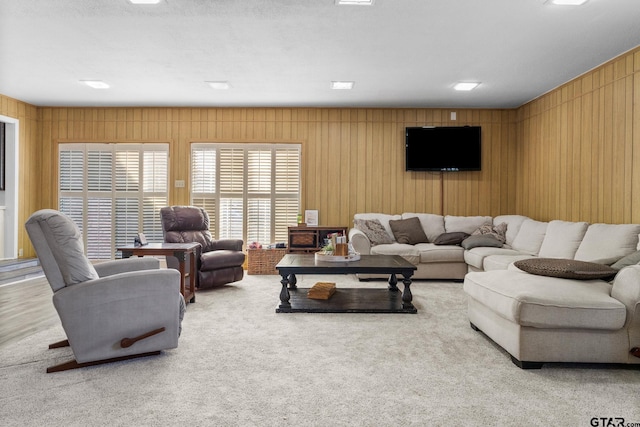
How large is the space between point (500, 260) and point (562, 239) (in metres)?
0.68

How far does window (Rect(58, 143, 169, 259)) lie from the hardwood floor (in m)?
1.57

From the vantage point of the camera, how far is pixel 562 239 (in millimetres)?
4496

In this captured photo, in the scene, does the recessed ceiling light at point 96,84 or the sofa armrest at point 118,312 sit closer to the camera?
the sofa armrest at point 118,312

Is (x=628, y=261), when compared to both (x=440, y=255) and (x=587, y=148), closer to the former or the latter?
(x=587, y=148)

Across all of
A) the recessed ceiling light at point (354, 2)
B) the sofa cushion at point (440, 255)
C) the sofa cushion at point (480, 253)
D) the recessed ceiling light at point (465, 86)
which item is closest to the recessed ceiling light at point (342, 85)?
the recessed ceiling light at point (465, 86)

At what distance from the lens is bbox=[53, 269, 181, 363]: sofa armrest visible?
249cm

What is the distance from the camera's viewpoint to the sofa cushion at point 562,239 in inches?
171

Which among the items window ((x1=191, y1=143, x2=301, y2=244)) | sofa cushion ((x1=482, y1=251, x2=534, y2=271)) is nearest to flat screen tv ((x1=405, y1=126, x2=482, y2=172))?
window ((x1=191, y1=143, x2=301, y2=244))

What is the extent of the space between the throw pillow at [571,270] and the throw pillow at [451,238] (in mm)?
2669

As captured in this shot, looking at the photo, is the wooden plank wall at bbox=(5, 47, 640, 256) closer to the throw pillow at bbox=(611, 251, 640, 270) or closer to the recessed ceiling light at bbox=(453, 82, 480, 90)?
the recessed ceiling light at bbox=(453, 82, 480, 90)

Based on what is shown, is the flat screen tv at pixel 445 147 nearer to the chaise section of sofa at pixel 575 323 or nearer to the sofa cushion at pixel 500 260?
the sofa cushion at pixel 500 260

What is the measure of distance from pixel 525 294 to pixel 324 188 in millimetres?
4515

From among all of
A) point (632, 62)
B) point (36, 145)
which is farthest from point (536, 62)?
point (36, 145)

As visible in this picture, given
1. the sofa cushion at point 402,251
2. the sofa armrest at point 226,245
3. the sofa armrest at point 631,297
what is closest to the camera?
the sofa armrest at point 631,297
